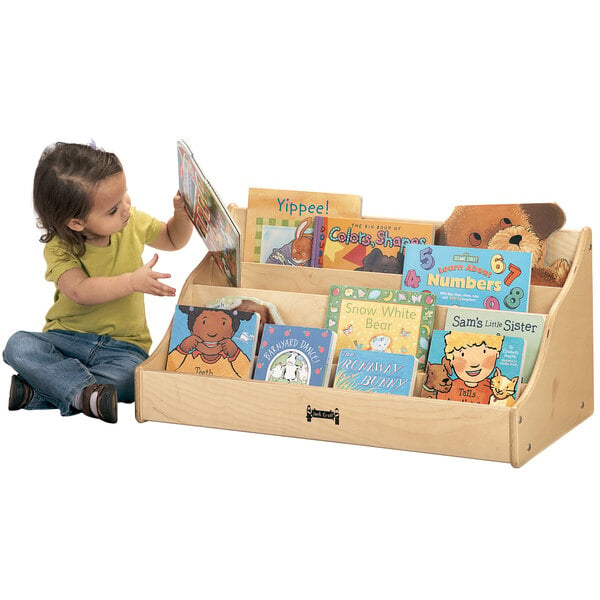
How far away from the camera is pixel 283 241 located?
4.11 metres

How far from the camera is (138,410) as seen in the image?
377 centimetres

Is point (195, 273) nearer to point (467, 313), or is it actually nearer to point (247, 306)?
point (247, 306)

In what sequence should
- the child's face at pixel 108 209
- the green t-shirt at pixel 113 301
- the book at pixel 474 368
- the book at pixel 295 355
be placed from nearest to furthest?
the book at pixel 474 368
the book at pixel 295 355
the child's face at pixel 108 209
the green t-shirt at pixel 113 301

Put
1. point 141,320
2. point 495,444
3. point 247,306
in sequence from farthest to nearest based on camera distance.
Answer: point 141,320, point 247,306, point 495,444

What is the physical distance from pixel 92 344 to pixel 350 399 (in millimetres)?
1039

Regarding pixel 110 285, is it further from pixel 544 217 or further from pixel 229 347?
pixel 544 217

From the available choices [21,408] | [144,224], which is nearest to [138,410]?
[21,408]

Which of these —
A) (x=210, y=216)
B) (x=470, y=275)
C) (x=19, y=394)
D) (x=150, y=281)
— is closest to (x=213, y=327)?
(x=150, y=281)

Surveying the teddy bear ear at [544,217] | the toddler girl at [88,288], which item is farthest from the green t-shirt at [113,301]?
the teddy bear ear at [544,217]

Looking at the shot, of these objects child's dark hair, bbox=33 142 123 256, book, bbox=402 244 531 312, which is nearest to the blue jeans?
child's dark hair, bbox=33 142 123 256

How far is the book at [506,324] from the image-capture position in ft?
11.9

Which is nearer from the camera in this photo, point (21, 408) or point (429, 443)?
point (429, 443)

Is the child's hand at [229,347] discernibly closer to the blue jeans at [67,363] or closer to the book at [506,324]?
the blue jeans at [67,363]

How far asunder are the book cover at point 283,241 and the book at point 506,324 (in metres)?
0.60
